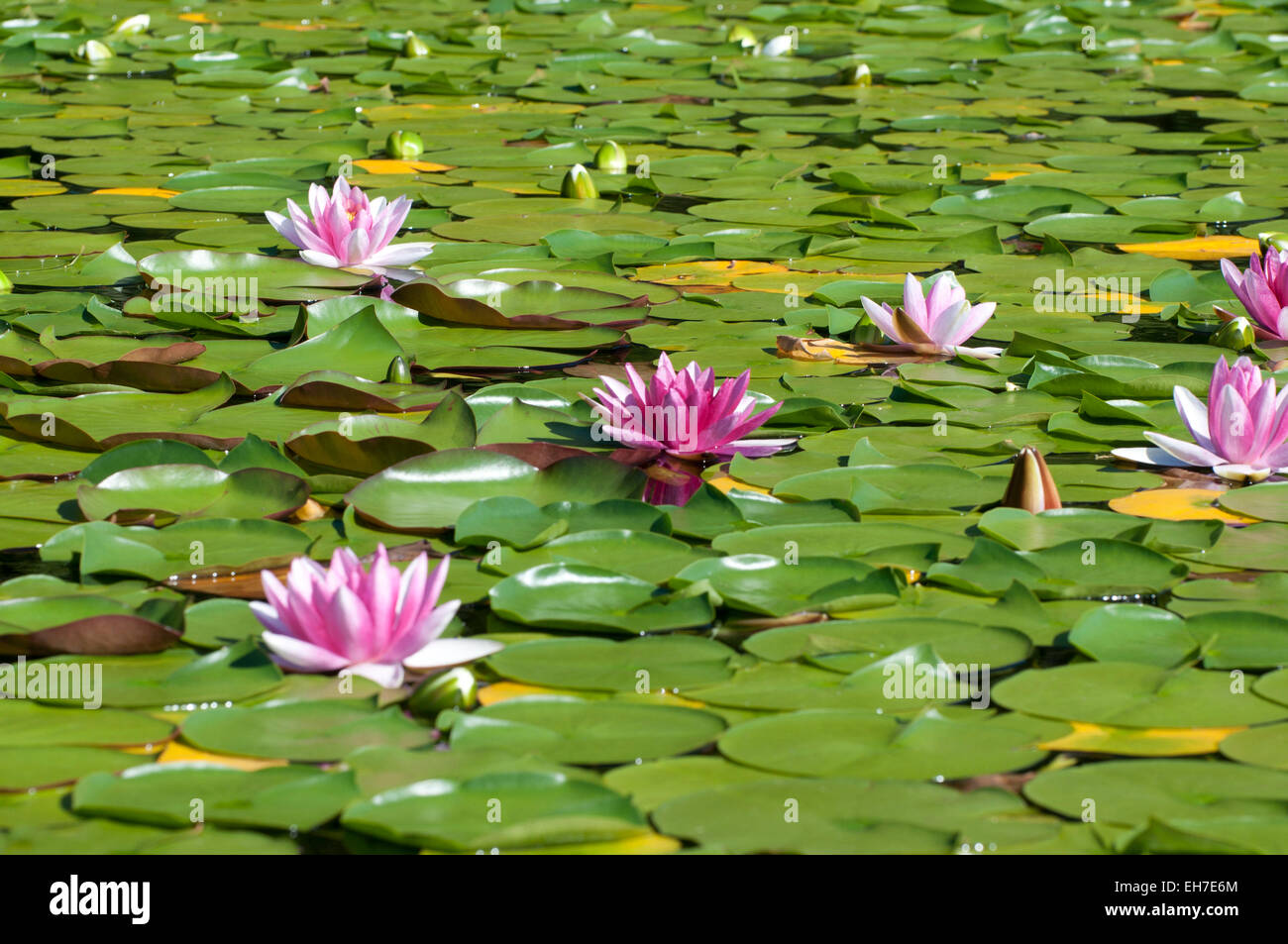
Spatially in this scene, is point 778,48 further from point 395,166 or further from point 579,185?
point 579,185

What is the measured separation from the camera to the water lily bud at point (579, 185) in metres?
4.92

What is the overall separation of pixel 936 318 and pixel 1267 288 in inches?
29.3

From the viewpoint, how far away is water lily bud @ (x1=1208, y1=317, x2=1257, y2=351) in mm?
3531

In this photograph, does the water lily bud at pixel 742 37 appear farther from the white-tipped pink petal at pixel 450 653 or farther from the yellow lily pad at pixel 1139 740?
the yellow lily pad at pixel 1139 740

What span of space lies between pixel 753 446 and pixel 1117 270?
173 cm

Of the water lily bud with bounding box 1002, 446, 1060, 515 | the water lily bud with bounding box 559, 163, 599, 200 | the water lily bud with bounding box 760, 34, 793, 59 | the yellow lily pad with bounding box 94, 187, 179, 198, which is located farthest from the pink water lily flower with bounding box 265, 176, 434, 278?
the water lily bud with bounding box 760, 34, 793, 59

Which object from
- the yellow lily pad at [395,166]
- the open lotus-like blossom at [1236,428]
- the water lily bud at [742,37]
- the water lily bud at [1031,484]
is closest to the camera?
the water lily bud at [1031,484]

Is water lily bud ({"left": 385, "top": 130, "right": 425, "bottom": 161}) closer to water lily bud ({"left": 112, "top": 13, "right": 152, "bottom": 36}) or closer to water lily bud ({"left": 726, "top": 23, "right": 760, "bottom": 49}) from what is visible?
water lily bud ({"left": 726, "top": 23, "right": 760, "bottom": 49})

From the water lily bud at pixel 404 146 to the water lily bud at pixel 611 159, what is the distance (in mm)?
665

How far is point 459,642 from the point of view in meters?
2.12

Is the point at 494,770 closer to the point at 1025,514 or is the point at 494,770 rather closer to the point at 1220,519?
the point at 1025,514

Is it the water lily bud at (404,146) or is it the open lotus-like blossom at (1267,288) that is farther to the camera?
the water lily bud at (404,146)

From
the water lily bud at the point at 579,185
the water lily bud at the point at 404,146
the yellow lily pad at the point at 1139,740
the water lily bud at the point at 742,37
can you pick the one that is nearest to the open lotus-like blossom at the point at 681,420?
the yellow lily pad at the point at 1139,740
